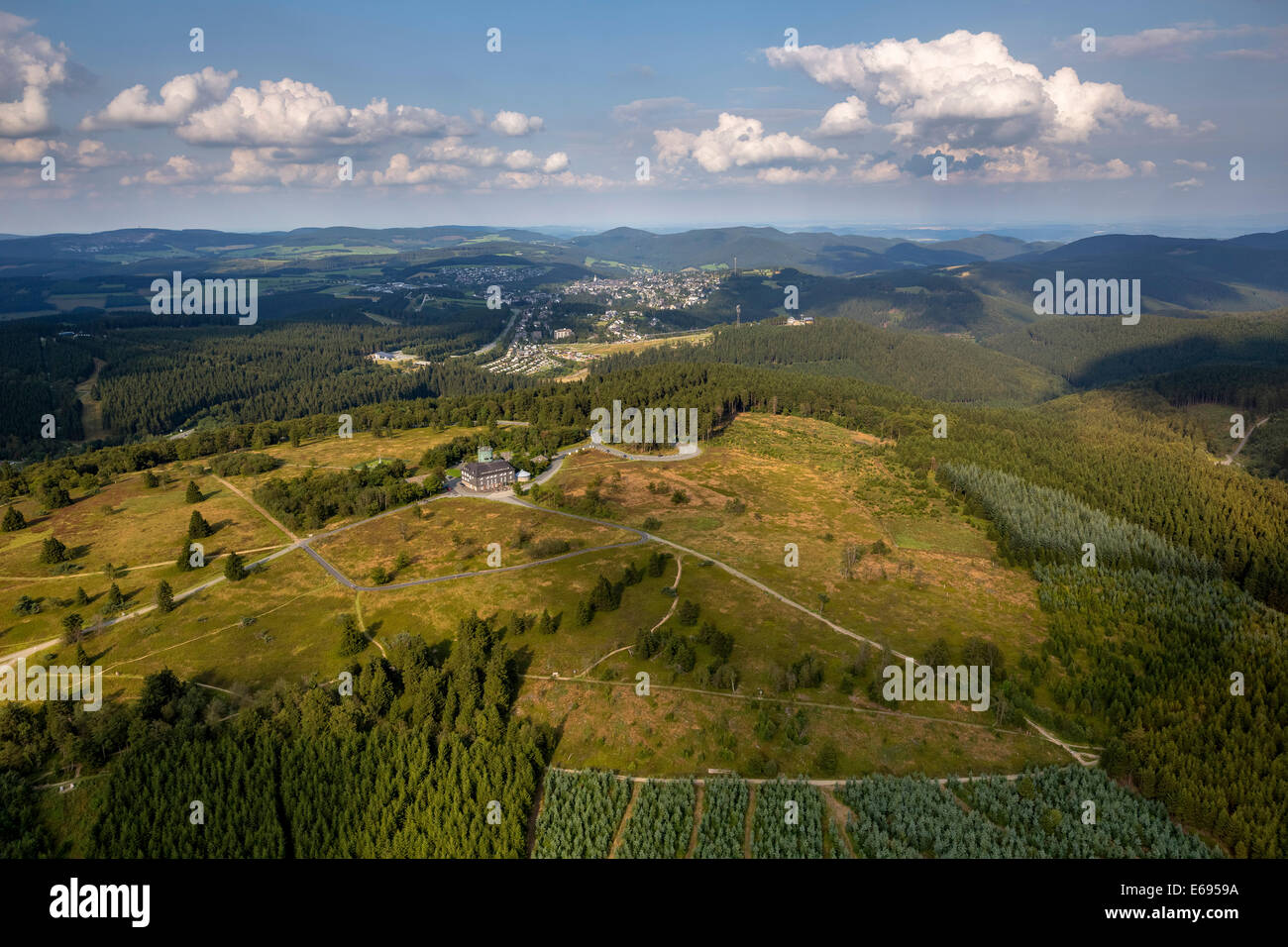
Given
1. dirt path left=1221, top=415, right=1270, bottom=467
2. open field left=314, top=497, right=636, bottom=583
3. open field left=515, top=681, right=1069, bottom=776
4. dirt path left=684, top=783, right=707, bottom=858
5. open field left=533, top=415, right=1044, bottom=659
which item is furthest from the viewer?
dirt path left=1221, top=415, right=1270, bottom=467

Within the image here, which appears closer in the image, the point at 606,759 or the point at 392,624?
the point at 606,759

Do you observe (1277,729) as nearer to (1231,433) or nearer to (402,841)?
(402,841)

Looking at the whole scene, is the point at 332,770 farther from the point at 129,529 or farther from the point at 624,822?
the point at 129,529

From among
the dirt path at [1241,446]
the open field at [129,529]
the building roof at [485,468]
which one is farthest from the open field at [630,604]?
the dirt path at [1241,446]

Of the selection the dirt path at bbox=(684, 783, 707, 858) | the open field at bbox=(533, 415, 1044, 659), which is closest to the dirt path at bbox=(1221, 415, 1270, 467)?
the open field at bbox=(533, 415, 1044, 659)

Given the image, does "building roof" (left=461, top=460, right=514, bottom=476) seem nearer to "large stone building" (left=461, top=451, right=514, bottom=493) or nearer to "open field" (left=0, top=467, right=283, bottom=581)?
"large stone building" (left=461, top=451, right=514, bottom=493)

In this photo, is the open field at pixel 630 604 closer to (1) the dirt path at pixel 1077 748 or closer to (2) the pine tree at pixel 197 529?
→ (1) the dirt path at pixel 1077 748

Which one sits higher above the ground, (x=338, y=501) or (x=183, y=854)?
(x=338, y=501)
